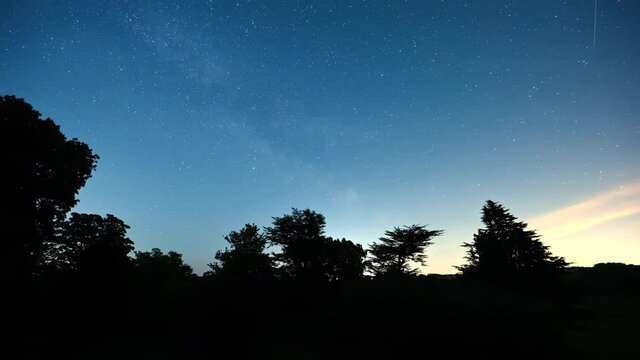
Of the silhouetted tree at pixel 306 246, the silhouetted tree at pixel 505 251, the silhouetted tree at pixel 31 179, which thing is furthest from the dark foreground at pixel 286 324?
the silhouetted tree at pixel 306 246

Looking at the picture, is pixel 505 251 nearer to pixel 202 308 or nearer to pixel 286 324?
pixel 286 324

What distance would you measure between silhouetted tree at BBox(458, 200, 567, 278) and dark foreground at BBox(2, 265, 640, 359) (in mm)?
10803

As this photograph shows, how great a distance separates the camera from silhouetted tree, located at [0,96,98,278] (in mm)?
19938

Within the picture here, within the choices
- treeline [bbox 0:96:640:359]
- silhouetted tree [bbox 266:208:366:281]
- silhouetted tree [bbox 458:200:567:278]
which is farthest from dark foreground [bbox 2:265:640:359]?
silhouetted tree [bbox 266:208:366:281]

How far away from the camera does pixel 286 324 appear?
66.6 ft

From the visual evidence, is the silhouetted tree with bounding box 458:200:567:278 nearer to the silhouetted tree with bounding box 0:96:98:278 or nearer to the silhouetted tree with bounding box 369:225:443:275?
the silhouetted tree with bounding box 369:225:443:275

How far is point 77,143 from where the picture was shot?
25.6 m

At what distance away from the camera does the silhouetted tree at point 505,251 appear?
3253cm

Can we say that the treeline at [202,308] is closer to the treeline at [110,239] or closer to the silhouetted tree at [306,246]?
the treeline at [110,239]

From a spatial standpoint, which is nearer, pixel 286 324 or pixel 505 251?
pixel 286 324

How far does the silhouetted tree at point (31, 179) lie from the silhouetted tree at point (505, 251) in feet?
135

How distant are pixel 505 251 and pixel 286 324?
27615 mm

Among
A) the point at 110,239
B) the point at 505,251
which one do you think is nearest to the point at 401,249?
the point at 505,251

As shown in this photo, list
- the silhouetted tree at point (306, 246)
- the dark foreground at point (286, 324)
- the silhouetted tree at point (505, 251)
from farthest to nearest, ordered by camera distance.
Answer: the silhouetted tree at point (306, 246)
the silhouetted tree at point (505, 251)
the dark foreground at point (286, 324)
